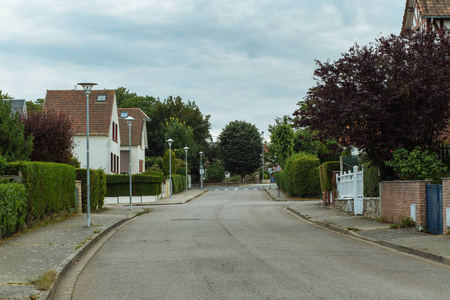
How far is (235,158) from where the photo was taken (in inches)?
3799

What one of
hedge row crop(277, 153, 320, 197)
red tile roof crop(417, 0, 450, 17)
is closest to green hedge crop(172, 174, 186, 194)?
hedge row crop(277, 153, 320, 197)

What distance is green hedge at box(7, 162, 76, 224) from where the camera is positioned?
1727cm

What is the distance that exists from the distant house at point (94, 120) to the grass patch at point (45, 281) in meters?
39.5

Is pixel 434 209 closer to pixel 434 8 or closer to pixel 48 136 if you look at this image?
pixel 434 8

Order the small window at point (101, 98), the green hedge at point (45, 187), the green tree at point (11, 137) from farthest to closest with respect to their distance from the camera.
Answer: the small window at point (101, 98)
the green tree at point (11, 137)
the green hedge at point (45, 187)

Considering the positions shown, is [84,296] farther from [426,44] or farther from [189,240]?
[426,44]

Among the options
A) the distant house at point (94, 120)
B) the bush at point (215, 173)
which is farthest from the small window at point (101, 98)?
the bush at point (215, 173)

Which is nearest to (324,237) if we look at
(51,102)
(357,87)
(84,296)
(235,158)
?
(357,87)

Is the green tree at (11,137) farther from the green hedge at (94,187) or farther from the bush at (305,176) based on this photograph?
the bush at (305,176)

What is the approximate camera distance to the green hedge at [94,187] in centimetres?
2711

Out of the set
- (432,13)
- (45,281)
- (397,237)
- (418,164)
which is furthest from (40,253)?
(432,13)

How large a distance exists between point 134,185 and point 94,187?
1638 cm

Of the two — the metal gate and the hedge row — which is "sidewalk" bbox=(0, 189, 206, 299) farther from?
the hedge row

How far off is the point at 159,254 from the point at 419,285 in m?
5.85
